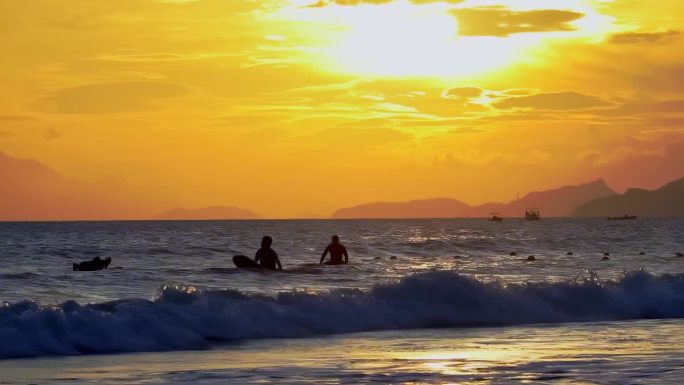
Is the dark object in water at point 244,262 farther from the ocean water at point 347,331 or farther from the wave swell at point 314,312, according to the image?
the wave swell at point 314,312

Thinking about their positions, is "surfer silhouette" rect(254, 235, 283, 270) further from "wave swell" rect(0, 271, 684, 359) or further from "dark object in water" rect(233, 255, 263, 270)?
"wave swell" rect(0, 271, 684, 359)

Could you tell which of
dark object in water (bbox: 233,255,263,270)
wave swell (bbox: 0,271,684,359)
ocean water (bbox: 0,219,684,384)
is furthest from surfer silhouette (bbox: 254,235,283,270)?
wave swell (bbox: 0,271,684,359)

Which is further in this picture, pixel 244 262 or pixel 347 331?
pixel 244 262

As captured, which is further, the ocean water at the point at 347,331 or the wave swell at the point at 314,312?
the wave swell at the point at 314,312

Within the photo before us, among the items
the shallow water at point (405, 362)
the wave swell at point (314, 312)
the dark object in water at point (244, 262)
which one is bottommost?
the shallow water at point (405, 362)

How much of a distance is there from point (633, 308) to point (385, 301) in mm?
7441

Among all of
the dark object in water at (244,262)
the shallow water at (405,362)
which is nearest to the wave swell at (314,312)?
the shallow water at (405,362)

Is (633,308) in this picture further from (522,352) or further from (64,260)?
(64,260)

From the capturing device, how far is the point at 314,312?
26.1m

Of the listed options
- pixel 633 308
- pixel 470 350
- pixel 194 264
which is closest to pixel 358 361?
pixel 470 350

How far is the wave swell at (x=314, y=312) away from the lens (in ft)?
72.0

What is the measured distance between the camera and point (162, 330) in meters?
22.8

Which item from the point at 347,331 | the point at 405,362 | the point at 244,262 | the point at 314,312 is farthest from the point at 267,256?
the point at 405,362

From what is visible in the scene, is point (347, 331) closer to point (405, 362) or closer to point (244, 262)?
point (405, 362)
